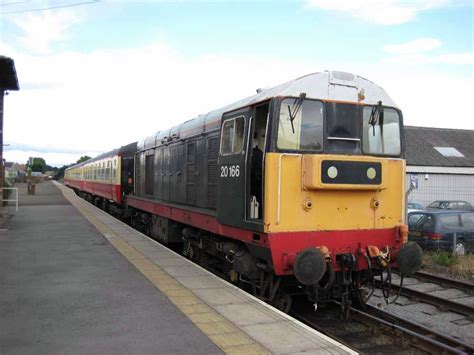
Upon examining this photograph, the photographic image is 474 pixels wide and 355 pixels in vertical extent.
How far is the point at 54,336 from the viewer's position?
4.86 m

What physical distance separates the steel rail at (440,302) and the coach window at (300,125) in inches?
117

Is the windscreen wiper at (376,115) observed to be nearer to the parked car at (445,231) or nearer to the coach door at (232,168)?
the coach door at (232,168)

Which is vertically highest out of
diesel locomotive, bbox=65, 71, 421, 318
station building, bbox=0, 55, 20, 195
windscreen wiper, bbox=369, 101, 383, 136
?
station building, bbox=0, 55, 20, 195

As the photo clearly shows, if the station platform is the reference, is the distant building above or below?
above

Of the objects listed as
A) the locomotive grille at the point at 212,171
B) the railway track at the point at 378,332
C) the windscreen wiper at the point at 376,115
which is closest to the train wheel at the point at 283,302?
the railway track at the point at 378,332

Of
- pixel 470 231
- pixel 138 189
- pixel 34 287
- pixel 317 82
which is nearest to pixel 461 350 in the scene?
pixel 317 82

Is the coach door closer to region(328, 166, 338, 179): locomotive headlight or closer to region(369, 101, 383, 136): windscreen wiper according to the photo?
region(328, 166, 338, 179): locomotive headlight

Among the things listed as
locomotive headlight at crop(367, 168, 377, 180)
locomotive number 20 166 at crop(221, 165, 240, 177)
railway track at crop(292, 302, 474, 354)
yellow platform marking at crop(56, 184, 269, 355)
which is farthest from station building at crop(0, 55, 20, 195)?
railway track at crop(292, 302, 474, 354)

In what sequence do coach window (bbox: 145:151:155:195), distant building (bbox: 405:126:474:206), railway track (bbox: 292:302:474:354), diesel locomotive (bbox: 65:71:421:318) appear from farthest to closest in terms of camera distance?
Result: 1. distant building (bbox: 405:126:474:206)
2. coach window (bbox: 145:151:155:195)
3. diesel locomotive (bbox: 65:71:421:318)
4. railway track (bbox: 292:302:474:354)

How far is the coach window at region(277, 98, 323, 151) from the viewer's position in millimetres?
6230

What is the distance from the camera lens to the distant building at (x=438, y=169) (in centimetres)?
3012

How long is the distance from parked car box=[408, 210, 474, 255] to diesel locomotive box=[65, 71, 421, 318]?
6872 mm

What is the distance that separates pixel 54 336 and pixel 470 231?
12.1 metres

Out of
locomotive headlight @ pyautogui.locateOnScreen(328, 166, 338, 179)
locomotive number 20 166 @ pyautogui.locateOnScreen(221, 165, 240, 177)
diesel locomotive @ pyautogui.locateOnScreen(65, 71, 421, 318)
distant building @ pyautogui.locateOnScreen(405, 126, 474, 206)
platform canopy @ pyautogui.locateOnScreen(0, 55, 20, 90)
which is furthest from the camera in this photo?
distant building @ pyautogui.locateOnScreen(405, 126, 474, 206)
